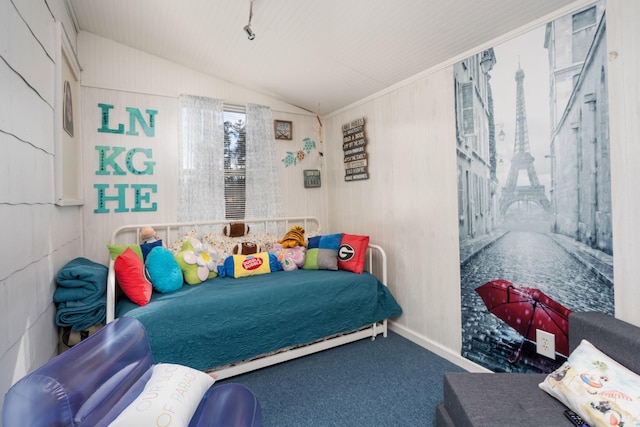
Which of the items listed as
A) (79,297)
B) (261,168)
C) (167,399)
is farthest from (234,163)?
(167,399)

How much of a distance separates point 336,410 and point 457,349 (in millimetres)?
1041

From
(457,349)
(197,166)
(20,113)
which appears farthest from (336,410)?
(197,166)

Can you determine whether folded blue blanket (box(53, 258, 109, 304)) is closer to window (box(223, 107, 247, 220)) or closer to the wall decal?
window (box(223, 107, 247, 220))

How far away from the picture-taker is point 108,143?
2.58 metres

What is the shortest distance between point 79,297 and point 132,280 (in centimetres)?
28

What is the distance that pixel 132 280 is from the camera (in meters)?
1.97

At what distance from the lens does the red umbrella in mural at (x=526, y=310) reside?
1646 millimetres

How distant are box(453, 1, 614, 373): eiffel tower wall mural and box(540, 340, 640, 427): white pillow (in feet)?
1.34

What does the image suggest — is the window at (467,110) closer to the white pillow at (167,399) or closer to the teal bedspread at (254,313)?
the teal bedspread at (254,313)

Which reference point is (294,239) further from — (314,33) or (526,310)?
(526,310)

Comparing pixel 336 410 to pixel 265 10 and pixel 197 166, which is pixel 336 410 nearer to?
pixel 197 166

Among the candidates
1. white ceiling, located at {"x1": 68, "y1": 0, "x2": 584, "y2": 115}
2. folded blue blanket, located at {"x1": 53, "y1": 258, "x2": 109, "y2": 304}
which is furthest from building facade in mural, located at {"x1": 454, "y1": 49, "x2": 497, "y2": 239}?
folded blue blanket, located at {"x1": 53, "y1": 258, "x2": 109, "y2": 304}

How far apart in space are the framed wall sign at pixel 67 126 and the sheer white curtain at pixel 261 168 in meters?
1.38

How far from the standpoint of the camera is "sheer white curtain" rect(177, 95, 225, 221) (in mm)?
2844
